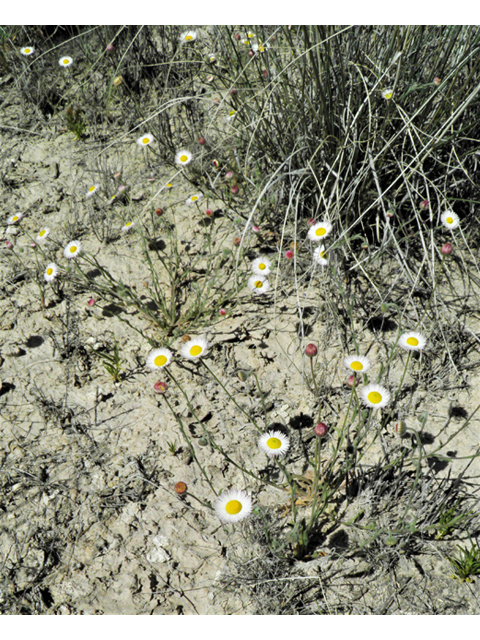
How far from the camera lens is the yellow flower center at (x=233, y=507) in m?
1.46

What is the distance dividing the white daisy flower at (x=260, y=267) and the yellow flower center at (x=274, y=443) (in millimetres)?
885

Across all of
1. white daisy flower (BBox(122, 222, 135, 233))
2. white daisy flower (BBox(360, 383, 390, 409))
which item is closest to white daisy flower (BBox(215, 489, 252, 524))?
white daisy flower (BBox(360, 383, 390, 409))

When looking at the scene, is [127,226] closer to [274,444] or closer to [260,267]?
[260,267]

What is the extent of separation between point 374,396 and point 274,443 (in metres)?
0.39

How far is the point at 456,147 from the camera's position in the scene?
2.31 metres

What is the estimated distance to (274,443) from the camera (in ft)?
5.27

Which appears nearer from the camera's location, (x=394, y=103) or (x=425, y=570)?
(x=425, y=570)

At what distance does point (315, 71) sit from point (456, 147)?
867 millimetres

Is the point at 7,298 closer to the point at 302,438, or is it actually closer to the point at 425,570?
the point at 302,438

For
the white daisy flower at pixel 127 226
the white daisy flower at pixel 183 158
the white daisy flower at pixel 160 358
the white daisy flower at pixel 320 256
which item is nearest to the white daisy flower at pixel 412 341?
the white daisy flower at pixel 320 256

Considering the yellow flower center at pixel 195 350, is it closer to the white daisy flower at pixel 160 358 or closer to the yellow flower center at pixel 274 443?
the white daisy flower at pixel 160 358

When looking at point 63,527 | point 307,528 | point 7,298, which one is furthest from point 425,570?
point 7,298

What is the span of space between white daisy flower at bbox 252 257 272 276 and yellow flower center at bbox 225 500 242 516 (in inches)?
43.5

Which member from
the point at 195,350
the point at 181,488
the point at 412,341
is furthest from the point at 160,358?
the point at 412,341
